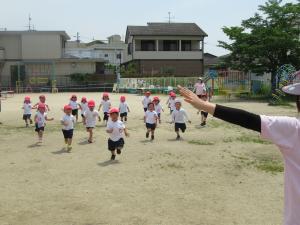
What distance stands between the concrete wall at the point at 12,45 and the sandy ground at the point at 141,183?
129 ft

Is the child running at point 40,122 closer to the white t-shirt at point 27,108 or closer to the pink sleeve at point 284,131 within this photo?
the white t-shirt at point 27,108

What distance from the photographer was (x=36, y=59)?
50.6 meters

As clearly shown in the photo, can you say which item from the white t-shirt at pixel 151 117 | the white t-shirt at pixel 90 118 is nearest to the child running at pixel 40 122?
the white t-shirt at pixel 90 118

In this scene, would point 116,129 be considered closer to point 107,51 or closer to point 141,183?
point 141,183

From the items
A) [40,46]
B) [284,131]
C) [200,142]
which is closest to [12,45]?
[40,46]

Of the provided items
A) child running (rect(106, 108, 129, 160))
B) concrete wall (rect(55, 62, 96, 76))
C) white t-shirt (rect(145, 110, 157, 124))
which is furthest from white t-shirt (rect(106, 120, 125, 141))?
concrete wall (rect(55, 62, 96, 76))

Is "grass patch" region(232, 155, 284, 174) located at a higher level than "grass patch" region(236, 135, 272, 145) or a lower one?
lower

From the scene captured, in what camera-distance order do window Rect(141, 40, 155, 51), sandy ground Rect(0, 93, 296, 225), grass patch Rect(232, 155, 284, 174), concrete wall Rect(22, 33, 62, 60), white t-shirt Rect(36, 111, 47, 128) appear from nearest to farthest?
sandy ground Rect(0, 93, 296, 225), grass patch Rect(232, 155, 284, 174), white t-shirt Rect(36, 111, 47, 128), concrete wall Rect(22, 33, 62, 60), window Rect(141, 40, 155, 51)

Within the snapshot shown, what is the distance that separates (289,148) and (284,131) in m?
0.10

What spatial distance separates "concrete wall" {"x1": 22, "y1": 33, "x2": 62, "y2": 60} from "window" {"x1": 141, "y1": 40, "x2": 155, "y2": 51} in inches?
388

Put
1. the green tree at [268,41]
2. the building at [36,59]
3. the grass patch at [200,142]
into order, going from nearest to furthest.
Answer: the grass patch at [200,142]
the green tree at [268,41]
the building at [36,59]

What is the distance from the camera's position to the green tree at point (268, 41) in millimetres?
30969

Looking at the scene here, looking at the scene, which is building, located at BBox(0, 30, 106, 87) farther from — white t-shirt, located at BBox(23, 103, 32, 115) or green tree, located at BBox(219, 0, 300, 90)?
white t-shirt, located at BBox(23, 103, 32, 115)

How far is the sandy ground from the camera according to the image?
633 cm
